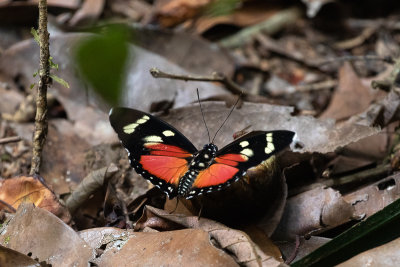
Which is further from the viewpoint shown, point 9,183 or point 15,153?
point 15,153

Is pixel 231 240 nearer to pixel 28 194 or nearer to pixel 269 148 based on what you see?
pixel 269 148

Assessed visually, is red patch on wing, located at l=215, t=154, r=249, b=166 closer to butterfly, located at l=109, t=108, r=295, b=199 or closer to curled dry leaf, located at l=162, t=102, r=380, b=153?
butterfly, located at l=109, t=108, r=295, b=199

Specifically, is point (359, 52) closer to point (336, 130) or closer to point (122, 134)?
point (336, 130)

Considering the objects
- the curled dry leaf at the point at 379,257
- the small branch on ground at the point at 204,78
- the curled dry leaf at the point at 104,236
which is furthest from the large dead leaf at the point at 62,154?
the curled dry leaf at the point at 379,257

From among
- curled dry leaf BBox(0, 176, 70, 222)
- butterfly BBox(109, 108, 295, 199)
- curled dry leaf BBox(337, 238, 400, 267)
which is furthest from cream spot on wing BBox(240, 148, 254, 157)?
curled dry leaf BBox(0, 176, 70, 222)

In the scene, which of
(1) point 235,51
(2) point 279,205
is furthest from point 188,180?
(1) point 235,51

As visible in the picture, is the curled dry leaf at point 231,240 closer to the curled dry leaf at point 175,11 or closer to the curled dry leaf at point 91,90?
the curled dry leaf at point 91,90
